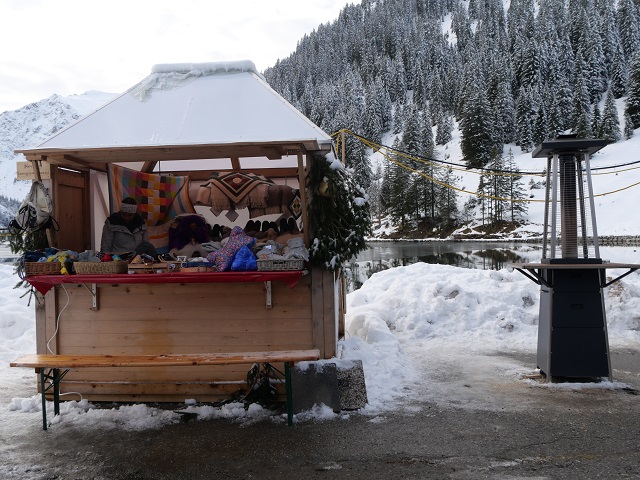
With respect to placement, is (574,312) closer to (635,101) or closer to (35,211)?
(35,211)

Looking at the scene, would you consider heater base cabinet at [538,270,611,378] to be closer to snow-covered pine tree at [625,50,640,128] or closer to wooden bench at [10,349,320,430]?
wooden bench at [10,349,320,430]

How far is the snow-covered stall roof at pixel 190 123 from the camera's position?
526 cm

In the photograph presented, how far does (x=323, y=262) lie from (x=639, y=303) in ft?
21.5

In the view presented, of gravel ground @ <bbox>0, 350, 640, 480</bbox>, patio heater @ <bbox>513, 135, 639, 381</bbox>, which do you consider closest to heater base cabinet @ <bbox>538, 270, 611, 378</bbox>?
patio heater @ <bbox>513, 135, 639, 381</bbox>

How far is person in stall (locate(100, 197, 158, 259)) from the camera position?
20.8 feet

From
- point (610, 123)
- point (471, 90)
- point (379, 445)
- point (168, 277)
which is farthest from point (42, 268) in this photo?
point (471, 90)

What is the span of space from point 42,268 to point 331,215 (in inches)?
118

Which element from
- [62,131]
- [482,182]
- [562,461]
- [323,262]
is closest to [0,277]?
[62,131]

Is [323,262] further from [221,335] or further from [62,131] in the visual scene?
[62,131]

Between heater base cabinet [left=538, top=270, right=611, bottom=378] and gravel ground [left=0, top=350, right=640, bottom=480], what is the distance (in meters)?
0.47

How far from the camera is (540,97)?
82.5 metres

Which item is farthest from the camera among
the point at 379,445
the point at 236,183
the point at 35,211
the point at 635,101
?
the point at 635,101

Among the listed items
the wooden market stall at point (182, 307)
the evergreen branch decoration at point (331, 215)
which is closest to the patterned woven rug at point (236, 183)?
the wooden market stall at point (182, 307)

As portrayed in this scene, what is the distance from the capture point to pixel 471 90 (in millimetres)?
84938
